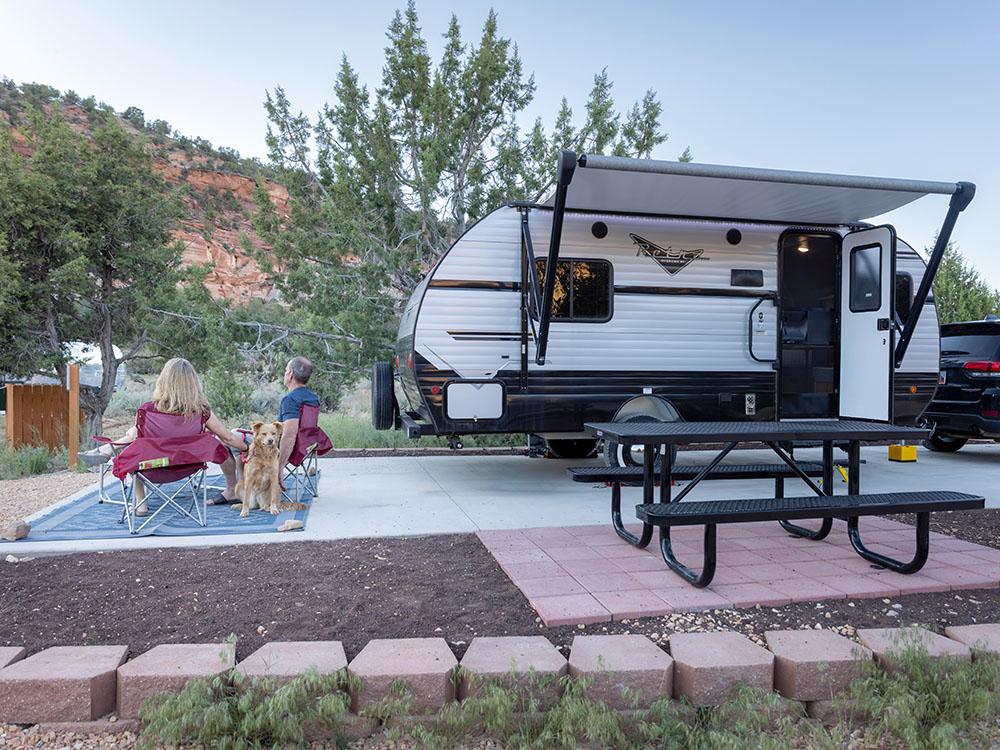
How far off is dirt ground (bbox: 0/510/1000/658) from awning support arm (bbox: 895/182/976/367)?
3477 millimetres

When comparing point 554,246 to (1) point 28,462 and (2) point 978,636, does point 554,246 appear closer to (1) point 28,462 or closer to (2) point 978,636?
(2) point 978,636

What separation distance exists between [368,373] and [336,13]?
20.1ft

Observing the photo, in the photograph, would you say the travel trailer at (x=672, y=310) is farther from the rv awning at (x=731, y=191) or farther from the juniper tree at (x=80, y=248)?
the juniper tree at (x=80, y=248)

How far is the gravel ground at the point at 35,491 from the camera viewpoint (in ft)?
16.7

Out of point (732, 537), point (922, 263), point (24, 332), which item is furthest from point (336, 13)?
point (732, 537)

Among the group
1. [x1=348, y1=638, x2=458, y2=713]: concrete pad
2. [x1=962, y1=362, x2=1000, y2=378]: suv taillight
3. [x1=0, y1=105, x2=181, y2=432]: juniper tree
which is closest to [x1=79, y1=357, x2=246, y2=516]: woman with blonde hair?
[x1=348, y1=638, x2=458, y2=713]: concrete pad

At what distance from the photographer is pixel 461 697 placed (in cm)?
227

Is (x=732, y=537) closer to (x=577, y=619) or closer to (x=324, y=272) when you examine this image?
(x=577, y=619)

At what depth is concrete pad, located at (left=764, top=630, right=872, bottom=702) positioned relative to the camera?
7.68 feet

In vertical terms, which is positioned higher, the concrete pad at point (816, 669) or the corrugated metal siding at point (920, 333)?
the corrugated metal siding at point (920, 333)

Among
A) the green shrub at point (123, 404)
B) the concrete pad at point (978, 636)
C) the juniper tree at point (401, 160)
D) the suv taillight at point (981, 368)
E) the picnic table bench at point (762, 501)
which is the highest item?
the juniper tree at point (401, 160)

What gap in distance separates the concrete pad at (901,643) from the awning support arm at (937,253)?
401cm

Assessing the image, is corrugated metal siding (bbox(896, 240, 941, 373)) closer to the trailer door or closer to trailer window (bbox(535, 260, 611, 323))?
the trailer door

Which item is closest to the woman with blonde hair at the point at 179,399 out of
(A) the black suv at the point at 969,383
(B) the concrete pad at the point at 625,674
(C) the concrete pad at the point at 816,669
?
(B) the concrete pad at the point at 625,674
